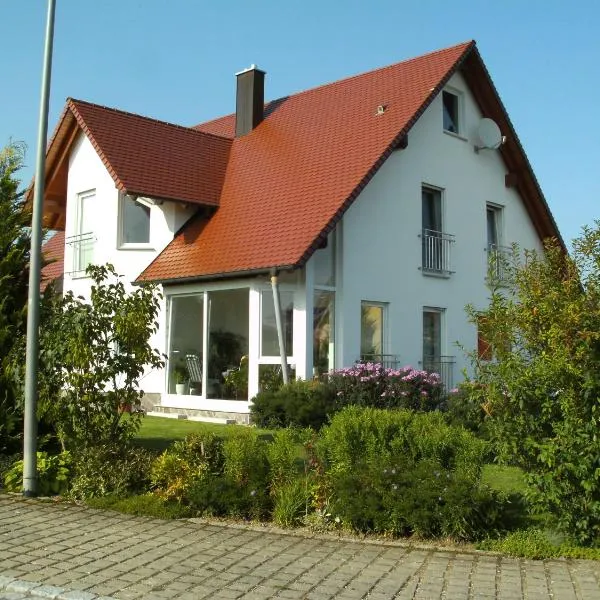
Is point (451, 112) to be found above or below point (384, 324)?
above

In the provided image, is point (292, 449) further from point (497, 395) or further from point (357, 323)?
point (357, 323)

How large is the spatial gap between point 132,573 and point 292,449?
2.30 metres

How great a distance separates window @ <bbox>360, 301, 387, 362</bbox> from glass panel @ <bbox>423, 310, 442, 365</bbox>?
1.55 metres

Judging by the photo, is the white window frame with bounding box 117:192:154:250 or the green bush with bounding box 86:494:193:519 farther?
the white window frame with bounding box 117:192:154:250

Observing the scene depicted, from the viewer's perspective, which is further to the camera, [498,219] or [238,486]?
[498,219]

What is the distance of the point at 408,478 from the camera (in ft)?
22.8

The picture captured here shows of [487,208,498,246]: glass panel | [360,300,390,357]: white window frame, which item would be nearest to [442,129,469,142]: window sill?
[487,208,498,246]: glass panel

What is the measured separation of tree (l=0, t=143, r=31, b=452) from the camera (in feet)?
31.7

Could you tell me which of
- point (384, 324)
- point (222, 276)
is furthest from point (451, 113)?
point (222, 276)

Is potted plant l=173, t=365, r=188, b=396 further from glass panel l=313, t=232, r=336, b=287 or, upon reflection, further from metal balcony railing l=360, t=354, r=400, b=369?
metal balcony railing l=360, t=354, r=400, b=369

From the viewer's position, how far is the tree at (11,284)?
9672mm

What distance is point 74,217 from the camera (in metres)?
18.9

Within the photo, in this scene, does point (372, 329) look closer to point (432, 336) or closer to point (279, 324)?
point (432, 336)

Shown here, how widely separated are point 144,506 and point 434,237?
11582 millimetres
